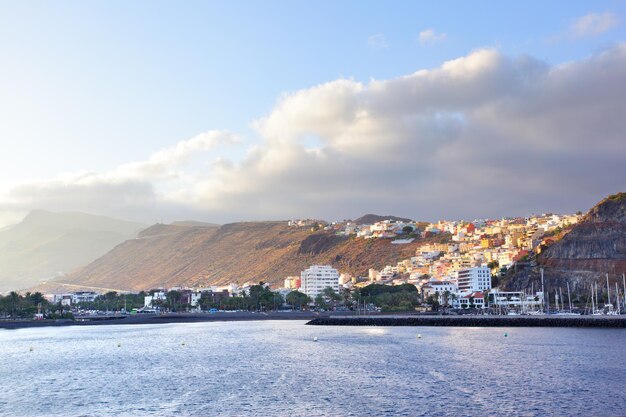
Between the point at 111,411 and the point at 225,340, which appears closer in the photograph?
the point at 111,411

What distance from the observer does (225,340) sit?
97.6 m

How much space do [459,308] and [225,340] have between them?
344ft

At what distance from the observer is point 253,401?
43406 millimetres

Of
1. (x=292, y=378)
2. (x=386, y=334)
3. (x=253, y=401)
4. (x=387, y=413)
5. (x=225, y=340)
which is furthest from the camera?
(x=386, y=334)

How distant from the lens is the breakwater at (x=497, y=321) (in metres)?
111

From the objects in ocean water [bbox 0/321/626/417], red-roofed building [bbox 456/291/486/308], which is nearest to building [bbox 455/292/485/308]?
red-roofed building [bbox 456/291/486/308]

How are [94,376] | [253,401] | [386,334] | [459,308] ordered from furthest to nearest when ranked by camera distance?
[459,308] → [386,334] → [94,376] → [253,401]

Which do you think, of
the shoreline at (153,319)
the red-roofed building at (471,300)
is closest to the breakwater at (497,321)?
the shoreline at (153,319)

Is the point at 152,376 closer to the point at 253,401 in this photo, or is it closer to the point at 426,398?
the point at 253,401

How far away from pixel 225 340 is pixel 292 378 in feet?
149

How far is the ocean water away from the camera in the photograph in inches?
1615

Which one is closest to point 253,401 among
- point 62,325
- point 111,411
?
point 111,411

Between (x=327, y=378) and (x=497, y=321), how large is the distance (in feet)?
257

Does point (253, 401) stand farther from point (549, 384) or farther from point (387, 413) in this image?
point (549, 384)
